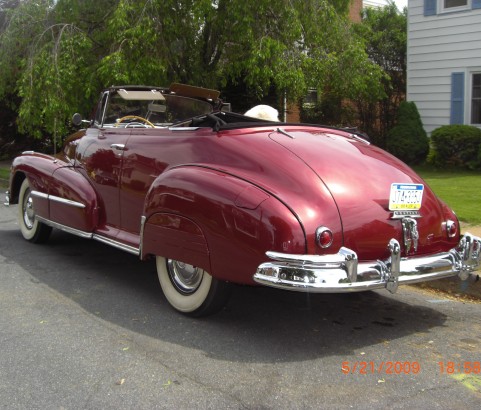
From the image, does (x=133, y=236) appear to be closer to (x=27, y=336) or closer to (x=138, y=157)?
(x=138, y=157)

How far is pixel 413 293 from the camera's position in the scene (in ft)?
17.5

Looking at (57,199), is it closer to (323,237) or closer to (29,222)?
(29,222)

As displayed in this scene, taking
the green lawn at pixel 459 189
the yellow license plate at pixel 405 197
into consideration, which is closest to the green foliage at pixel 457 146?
the green lawn at pixel 459 189

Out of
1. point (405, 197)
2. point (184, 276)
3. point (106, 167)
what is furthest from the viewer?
point (106, 167)

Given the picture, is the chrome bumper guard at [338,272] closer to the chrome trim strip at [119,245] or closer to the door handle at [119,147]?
the chrome trim strip at [119,245]

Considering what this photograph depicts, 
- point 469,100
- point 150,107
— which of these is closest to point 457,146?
point 469,100

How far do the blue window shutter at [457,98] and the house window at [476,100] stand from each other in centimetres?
27

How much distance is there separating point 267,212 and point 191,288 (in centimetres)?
111

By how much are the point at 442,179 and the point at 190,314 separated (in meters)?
8.43

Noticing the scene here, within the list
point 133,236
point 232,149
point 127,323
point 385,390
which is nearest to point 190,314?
point 127,323

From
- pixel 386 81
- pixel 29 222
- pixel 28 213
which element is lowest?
pixel 29 222
